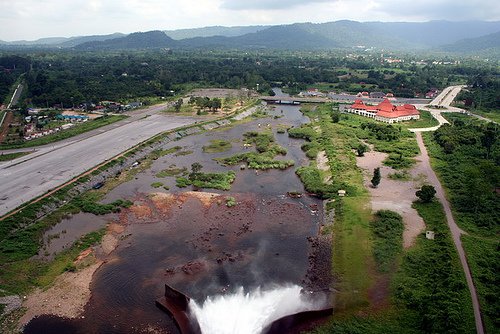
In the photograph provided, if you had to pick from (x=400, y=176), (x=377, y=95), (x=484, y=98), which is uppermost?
(x=484, y=98)

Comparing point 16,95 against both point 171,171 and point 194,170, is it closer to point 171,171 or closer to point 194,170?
point 171,171

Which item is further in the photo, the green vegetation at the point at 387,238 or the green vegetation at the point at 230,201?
the green vegetation at the point at 230,201

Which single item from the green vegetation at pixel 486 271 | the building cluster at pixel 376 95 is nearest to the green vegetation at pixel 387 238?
the green vegetation at pixel 486 271

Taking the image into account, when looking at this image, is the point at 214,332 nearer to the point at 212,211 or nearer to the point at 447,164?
the point at 212,211

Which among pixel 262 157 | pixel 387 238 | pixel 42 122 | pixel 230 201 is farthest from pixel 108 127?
pixel 387 238

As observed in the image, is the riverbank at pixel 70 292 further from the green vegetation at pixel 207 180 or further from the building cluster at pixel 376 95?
the building cluster at pixel 376 95

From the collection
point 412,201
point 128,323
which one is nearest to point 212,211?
point 128,323
